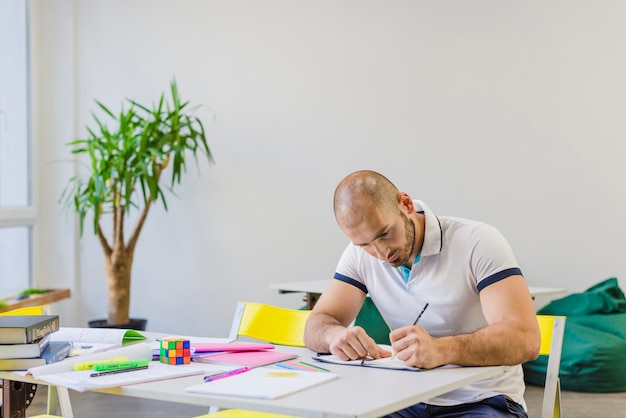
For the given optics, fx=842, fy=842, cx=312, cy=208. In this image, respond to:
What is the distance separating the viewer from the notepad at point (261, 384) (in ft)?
5.05

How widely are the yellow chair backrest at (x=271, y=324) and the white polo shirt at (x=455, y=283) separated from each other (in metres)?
0.36

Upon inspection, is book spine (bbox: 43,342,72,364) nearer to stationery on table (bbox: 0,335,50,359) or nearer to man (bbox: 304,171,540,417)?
stationery on table (bbox: 0,335,50,359)

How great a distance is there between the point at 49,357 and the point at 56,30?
4.33 meters

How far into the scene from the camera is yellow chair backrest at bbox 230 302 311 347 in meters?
2.54

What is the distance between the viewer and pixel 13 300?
16.3 feet

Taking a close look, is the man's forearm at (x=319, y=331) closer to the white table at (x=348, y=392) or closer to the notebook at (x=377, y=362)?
the notebook at (x=377, y=362)

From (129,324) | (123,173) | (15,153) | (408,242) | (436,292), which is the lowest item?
(129,324)

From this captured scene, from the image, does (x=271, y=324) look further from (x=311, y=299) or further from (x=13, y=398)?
(x=311, y=299)

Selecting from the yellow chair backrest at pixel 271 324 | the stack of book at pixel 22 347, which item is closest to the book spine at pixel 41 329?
the stack of book at pixel 22 347

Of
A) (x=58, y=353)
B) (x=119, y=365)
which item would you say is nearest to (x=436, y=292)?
(x=119, y=365)

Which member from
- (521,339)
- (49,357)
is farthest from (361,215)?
(49,357)

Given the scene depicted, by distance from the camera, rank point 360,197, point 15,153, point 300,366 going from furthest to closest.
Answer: point 15,153 < point 360,197 < point 300,366

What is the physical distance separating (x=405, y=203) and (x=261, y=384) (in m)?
0.78

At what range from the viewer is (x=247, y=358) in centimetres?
197
